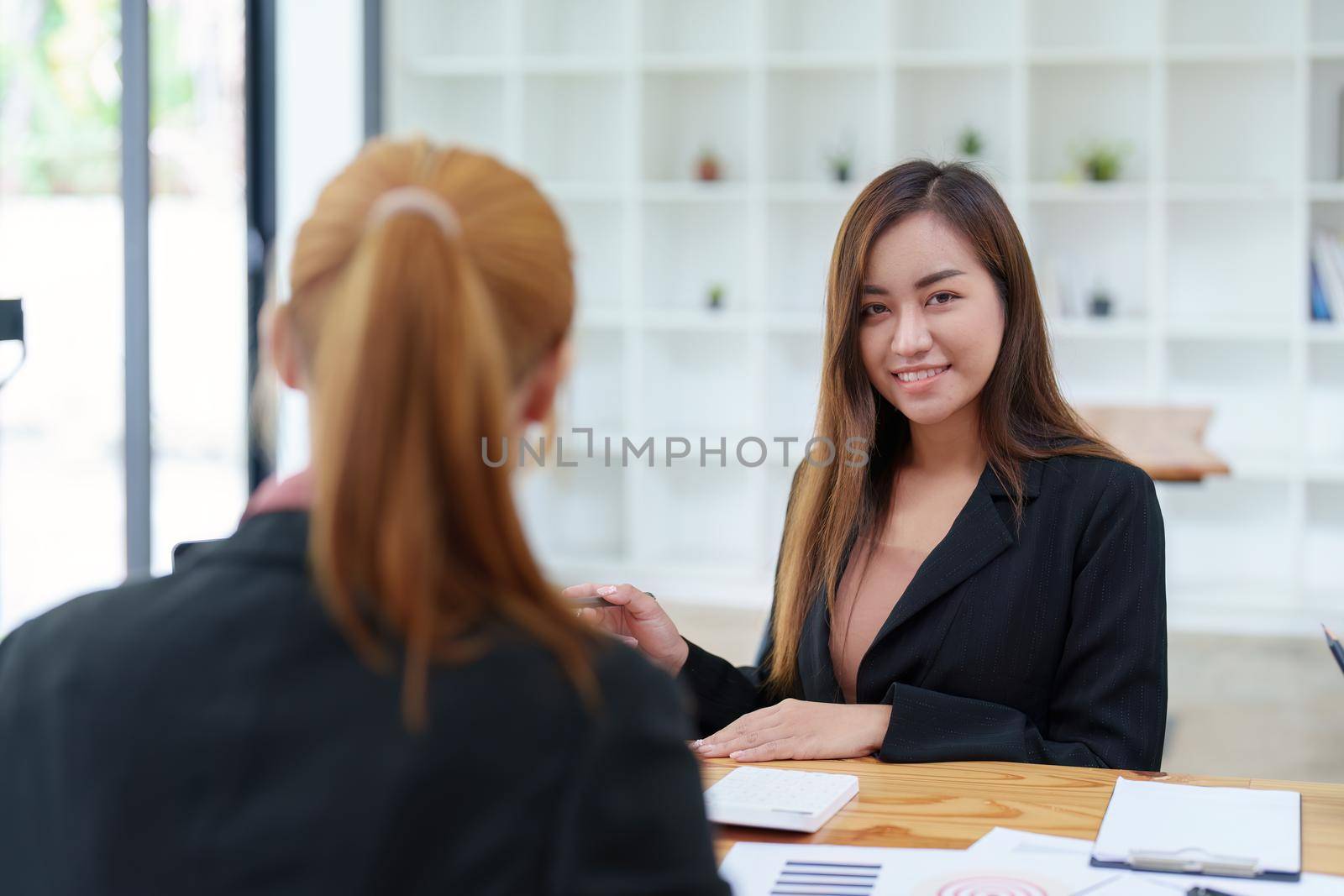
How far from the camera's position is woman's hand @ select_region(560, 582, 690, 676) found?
156cm

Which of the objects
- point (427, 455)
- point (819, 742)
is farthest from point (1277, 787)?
point (427, 455)

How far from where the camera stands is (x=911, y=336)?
5.56ft

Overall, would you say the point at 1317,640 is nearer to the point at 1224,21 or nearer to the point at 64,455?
the point at 1224,21

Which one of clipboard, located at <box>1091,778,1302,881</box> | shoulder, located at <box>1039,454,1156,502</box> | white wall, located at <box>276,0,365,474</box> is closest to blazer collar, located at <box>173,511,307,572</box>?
clipboard, located at <box>1091,778,1302,881</box>

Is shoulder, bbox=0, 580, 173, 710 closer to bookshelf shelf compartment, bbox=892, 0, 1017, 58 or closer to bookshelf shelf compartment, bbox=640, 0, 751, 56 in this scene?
bookshelf shelf compartment, bbox=892, 0, 1017, 58

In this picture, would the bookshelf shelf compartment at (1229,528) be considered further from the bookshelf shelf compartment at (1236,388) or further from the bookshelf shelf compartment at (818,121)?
the bookshelf shelf compartment at (818,121)

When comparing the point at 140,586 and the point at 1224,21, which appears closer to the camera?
the point at 140,586

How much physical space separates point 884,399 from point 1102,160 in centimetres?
329

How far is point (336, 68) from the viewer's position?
490 cm

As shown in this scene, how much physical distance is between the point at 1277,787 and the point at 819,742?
1.56ft

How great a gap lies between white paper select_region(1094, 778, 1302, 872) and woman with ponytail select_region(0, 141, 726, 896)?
2.00 ft

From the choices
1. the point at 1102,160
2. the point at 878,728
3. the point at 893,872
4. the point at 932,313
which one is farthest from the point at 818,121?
the point at 893,872

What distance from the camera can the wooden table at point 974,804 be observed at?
47.8 inches

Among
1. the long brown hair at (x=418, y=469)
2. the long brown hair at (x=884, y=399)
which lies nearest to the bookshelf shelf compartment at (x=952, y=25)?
the long brown hair at (x=884, y=399)
